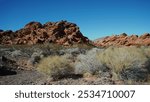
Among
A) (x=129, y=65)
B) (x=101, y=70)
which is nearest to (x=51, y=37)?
(x=101, y=70)

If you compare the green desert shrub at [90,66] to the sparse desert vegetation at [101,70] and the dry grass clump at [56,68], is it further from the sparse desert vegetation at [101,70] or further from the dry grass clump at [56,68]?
the dry grass clump at [56,68]

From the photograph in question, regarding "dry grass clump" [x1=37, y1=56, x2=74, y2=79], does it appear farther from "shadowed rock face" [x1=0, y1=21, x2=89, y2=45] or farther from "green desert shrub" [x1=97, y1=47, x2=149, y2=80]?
"shadowed rock face" [x1=0, y1=21, x2=89, y2=45]

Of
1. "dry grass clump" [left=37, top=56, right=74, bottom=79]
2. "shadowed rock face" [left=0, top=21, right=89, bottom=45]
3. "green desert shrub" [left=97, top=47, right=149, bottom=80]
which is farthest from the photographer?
"shadowed rock face" [left=0, top=21, right=89, bottom=45]

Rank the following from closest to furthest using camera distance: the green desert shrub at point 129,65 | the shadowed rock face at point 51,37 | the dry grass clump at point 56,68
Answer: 1. the green desert shrub at point 129,65
2. the dry grass clump at point 56,68
3. the shadowed rock face at point 51,37

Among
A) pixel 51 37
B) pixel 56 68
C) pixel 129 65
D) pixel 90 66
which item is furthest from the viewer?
pixel 51 37

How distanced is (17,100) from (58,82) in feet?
4.47

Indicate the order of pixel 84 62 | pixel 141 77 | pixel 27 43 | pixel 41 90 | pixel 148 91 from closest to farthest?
pixel 148 91 < pixel 41 90 < pixel 141 77 < pixel 84 62 < pixel 27 43

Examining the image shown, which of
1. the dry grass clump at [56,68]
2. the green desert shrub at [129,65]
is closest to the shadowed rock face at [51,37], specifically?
the dry grass clump at [56,68]

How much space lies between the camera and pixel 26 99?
622 centimetres

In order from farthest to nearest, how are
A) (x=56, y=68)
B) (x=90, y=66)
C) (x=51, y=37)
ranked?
(x=51, y=37) < (x=90, y=66) < (x=56, y=68)

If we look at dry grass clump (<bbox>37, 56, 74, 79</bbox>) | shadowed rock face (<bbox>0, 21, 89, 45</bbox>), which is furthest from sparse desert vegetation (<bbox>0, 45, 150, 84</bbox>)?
shadowed rock face (<bbox>0, 21, 89, 45</bbox>)

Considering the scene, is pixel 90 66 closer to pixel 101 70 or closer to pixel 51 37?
pixel 101 70

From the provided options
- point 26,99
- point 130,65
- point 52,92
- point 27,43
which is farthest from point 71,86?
point 27,43

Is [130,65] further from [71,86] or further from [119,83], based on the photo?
[71,86]
